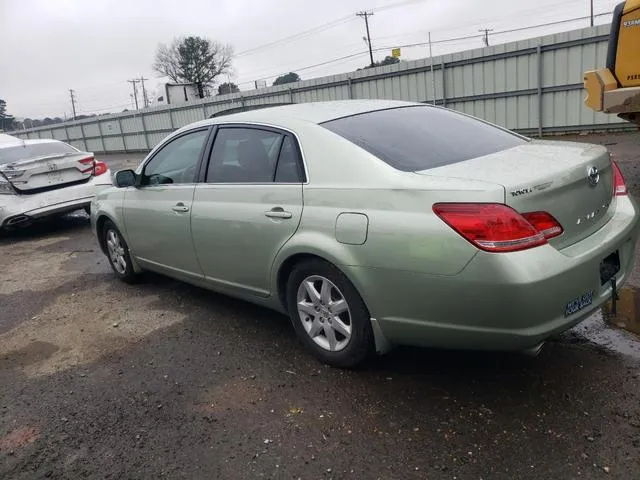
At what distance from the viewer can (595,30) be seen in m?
12.9

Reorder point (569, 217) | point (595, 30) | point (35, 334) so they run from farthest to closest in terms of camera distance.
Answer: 1. point (595, 30)
2. point (35, 334)
3. point (569, 217)

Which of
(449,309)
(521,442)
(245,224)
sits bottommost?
(521,442)

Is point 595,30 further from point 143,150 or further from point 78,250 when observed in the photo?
point 143,150

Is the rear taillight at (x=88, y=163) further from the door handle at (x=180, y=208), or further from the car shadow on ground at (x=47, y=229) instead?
the door handle at (x=180, y=208)

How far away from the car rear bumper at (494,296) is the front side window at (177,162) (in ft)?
6.29

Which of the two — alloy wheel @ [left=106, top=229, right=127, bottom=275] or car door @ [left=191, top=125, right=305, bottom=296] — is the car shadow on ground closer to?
alloy wheel @ [left=106, top=229, right=127, bottom=275]

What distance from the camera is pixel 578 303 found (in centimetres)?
272

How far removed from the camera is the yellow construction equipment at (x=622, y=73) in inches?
268

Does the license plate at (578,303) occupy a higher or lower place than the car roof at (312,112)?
lower

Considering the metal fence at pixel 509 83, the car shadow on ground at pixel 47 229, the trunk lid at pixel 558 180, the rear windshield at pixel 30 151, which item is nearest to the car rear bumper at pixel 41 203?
the car shadow on ground at pixel 47 229

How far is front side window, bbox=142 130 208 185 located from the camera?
14.3 feet

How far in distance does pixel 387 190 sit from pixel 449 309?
0.68 meters

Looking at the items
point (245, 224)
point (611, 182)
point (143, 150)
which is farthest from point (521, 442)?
point (143, 150)

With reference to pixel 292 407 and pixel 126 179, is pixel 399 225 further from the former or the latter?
pixel 126 179
